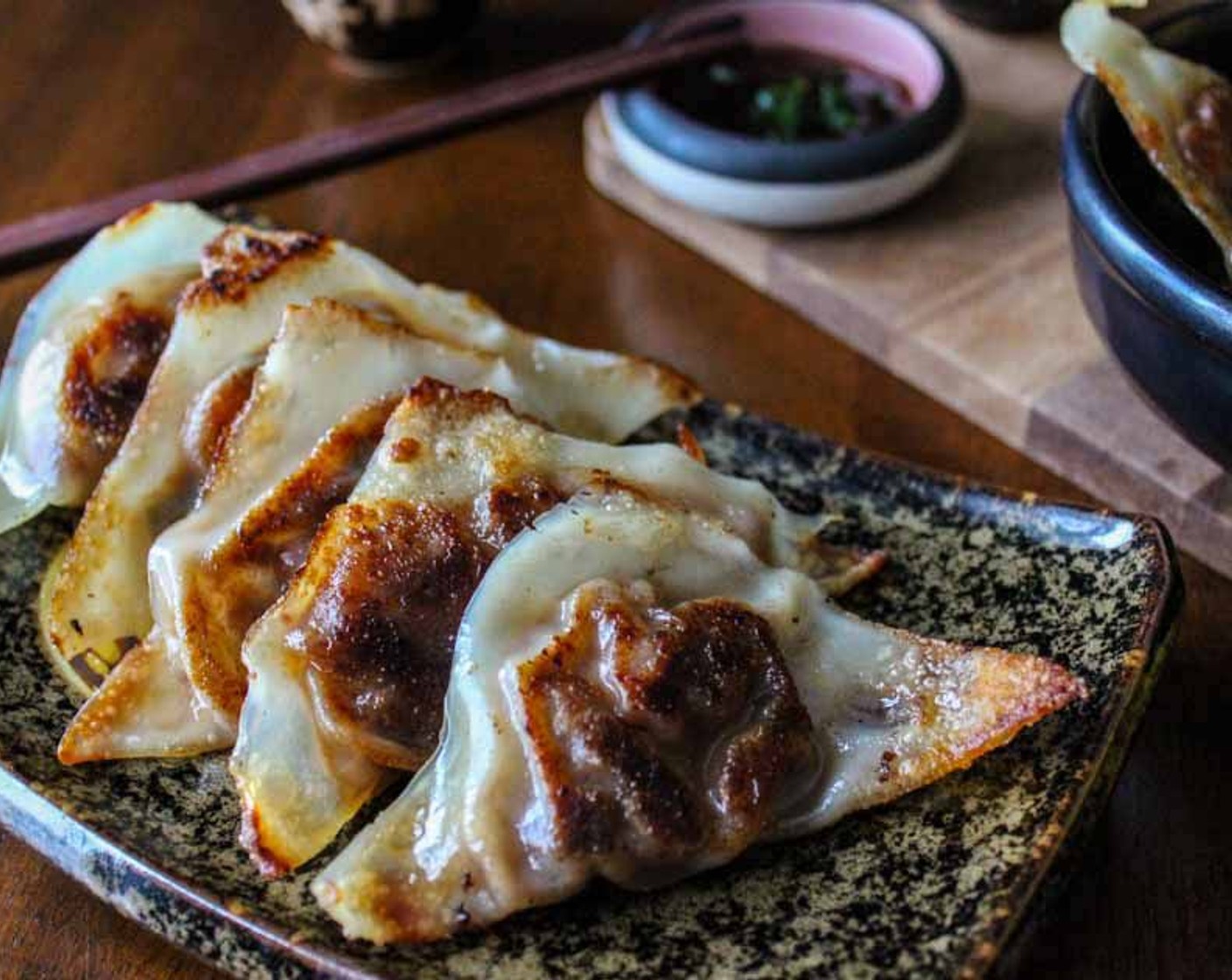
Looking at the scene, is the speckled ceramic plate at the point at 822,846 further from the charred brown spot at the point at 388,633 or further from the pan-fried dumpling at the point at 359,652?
the charred brown spot at the point at 388,633

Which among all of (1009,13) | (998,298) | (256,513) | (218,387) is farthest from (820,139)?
(256,513)

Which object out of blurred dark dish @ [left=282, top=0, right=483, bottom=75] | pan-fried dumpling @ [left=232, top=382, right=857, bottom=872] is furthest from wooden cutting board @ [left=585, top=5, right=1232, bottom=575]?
pan-fried dumpling @ [left=232, top=382, right=857, bottom=872]

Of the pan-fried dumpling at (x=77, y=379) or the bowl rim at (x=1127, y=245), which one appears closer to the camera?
the bowl rim at (x=1127, y=245)

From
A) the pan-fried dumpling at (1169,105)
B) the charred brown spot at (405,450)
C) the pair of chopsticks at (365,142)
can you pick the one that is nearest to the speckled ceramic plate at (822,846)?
the charred brown spot at (405,450)

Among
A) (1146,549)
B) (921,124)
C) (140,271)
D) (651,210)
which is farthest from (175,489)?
(921,124)

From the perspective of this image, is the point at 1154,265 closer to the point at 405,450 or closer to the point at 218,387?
the point at 405,450

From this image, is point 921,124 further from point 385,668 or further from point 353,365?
point 385,668
